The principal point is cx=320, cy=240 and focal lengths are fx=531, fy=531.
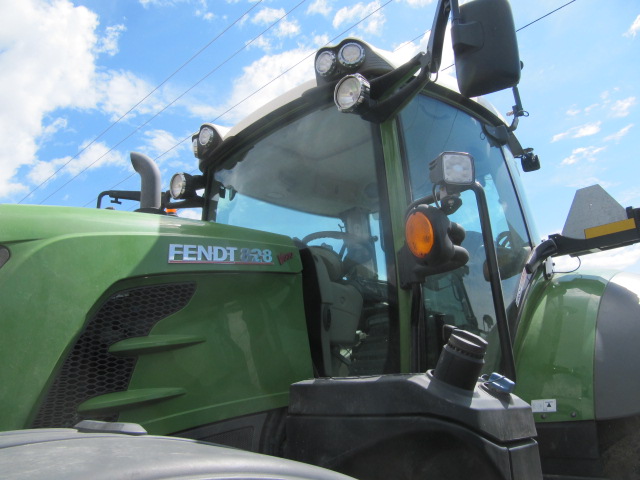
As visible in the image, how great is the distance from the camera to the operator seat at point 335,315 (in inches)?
84.2

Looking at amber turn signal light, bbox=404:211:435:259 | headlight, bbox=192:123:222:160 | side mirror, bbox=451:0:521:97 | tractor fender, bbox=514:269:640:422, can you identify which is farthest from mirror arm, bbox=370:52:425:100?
tractor fender, bbox=514:269:640:422

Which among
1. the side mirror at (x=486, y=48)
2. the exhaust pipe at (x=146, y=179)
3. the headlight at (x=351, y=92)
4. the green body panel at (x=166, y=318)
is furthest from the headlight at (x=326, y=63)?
the exhaust pipe at (x=146, y=179)

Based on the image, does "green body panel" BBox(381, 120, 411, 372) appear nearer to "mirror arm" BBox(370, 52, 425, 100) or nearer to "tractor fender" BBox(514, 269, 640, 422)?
"mirror arm" BBox(370, 52, 425, 100)

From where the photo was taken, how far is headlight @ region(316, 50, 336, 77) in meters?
2.17

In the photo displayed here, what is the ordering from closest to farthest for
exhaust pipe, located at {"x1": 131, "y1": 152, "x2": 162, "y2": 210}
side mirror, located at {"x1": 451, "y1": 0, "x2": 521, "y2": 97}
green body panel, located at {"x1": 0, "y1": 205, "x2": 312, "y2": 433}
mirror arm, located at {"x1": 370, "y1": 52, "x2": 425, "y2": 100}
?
green body panel, located at {"x1": 0, "y1": 205, "x2": 312, "y2": 433}, side mirror, located at {"x1": 451, "y1": 0, "x2": 521, "y2": 97}, mirror arm, located at {"x1": 370, "y1": 52, "x2": 425, "y2": 100}, exhaust pipe, located at {"x1": 131, "y1": 152, "x2": 162, "y2": 210}

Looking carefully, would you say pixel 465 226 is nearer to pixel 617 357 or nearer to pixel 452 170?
pixel 452 170

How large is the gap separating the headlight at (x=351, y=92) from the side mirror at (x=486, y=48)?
0.42m

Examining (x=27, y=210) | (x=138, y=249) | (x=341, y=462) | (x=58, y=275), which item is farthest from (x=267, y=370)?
(x=27, y=210)

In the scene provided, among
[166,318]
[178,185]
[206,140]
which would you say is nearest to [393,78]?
[206,140]

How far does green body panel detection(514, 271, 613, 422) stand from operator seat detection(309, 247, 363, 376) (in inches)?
28.3

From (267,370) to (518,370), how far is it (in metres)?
1.06

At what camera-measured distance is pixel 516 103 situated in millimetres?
2816

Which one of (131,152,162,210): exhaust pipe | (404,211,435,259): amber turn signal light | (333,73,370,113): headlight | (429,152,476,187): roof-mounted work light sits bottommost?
(404,211,435,259): amber turn signal light

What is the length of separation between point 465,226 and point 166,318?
1357mm
